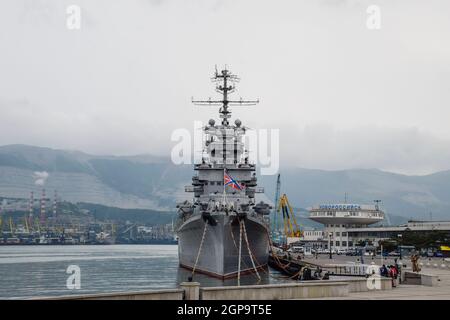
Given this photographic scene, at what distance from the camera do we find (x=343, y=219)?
152 metres

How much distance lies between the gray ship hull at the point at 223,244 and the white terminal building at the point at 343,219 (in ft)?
274

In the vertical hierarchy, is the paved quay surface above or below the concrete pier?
below

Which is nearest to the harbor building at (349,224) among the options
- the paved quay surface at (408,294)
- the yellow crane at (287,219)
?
the yellow crane at (287,219)

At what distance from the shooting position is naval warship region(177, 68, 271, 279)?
5878 cm

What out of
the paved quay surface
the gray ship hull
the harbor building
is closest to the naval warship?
the gray ship hull

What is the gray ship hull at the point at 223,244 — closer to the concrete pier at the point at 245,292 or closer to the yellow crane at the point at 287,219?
the concrete pier at the point at 245,292

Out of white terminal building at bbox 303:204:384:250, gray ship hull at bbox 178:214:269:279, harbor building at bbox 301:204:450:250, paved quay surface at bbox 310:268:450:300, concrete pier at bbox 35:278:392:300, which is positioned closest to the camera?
concrete pier at bbox 35:278:392:300

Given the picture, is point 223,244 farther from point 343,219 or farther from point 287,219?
point 287,219

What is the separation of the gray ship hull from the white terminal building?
3283 inches

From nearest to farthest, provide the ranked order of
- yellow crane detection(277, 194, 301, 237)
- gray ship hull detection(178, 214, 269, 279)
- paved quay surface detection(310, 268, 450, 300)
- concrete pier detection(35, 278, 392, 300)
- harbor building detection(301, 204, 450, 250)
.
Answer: concrete pier detection(35, 278, 392, 300) < paved quay surface detection(310, 268, 450, 300) < gray ship hull detection(178, 214, 269, 279) < harbor building detection(301, 204, 450, 250) < yellow crane detection(277, 194, 301, 237)

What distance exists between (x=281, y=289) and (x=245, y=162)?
49.6m

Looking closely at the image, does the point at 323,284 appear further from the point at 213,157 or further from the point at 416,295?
the point at 213,157

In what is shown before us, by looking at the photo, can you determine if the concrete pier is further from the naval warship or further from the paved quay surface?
the naval warship
